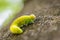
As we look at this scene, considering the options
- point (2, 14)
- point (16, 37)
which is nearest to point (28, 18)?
point (16, 37)

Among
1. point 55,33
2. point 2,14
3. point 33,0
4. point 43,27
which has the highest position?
point 2,14

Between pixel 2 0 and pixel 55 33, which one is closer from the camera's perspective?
pixel 55 33

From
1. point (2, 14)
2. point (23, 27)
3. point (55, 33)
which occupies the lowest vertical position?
point (55, 33)

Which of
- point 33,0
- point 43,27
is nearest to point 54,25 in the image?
point 43,27

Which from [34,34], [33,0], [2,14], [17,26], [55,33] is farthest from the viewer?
[2,14]

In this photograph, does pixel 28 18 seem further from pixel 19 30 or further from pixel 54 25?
pixel 54 25

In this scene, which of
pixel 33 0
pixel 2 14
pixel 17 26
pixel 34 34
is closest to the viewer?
A: pixel 34 34

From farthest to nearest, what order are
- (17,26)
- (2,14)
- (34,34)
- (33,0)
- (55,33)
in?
(2,14)
(33,0)
(17,26)
(34,34)
(55,33)

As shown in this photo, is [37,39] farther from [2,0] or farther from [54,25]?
[2,0]

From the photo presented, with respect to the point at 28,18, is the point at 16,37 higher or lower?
lower
